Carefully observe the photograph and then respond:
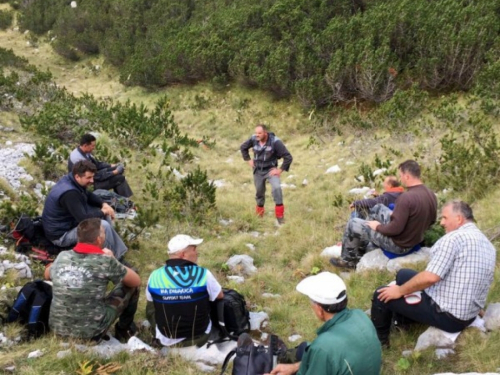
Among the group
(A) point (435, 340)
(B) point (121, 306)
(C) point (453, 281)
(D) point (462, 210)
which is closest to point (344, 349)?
(C) point (453, 281)

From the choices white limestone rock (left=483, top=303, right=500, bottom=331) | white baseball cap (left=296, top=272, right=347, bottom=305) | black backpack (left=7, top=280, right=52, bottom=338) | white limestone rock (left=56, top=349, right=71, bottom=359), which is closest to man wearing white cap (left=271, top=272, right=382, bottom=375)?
white baseball cap (left=296, top=272, right=347, bottom=305)

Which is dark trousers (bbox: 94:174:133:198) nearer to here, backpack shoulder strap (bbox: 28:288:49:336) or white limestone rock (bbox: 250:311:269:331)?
backpack shoulder strap (bbox: 28:288:49:336)

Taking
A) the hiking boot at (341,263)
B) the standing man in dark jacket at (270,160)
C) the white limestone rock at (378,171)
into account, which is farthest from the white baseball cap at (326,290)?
the white limestone rock at (378,171)

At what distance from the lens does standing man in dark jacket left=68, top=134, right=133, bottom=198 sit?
6527mm

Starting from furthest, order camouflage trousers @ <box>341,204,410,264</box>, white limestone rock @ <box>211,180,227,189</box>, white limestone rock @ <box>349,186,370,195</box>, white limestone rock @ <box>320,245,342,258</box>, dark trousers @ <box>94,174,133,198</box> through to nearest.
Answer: white limestone rock @ <box>211,180,227,189</box>
white limestone rock @ <box>349,186,370,195</box>
dark trousers @ <box>94,174,133,198</box>
white limestone rock @ <box>320,245,342,258</box>
camouflage trousers @ <box>341,204,410,264</box>

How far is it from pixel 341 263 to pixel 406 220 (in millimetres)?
1102

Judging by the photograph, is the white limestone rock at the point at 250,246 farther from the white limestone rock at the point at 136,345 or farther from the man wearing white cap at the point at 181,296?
the white limestone rock at the point at 136,345

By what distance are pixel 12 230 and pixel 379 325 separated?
13.2 ft

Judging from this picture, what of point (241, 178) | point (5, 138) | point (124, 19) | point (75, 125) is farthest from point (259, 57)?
point (124, 19)

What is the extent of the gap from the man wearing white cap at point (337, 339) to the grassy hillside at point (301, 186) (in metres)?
1.05

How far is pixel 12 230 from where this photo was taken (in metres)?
5.07

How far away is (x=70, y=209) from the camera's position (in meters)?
4.73

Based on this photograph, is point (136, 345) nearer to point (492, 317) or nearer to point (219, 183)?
point (492, 317)

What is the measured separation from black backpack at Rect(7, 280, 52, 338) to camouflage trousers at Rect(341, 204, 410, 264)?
10.2 ft
